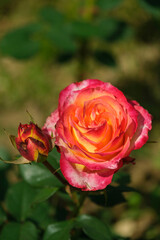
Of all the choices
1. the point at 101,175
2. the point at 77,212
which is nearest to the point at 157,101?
the point at 77,212

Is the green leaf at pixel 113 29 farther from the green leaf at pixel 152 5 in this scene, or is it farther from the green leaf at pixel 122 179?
the green leaf at pixel 122 179

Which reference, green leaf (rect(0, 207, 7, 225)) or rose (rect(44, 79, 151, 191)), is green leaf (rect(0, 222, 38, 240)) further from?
rose (rect(44, 79, 151, 191))

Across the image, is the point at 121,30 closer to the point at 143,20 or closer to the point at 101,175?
the point at 143,20

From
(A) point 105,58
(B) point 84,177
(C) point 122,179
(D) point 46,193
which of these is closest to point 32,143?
(B) point 84,177

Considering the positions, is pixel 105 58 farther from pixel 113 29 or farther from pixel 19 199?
pixel 19 199

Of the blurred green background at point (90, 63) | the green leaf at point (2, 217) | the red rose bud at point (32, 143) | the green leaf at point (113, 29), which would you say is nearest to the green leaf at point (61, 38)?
the blurred green background at point (90, 63)
